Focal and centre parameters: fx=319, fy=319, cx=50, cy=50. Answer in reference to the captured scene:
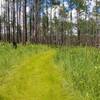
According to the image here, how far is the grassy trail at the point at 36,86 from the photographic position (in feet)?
34.0

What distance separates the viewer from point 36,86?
474 inches

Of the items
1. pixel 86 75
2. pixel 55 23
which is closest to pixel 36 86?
pixel 86 75

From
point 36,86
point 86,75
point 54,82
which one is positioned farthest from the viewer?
point 54,82

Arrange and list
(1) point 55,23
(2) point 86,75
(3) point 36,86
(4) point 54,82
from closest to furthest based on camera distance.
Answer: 1. (2) point 86,75
2. (3) point 36,86
3. (4) point 54,82
4. (1) point 55,23

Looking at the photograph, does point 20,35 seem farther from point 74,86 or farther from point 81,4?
point 74,86

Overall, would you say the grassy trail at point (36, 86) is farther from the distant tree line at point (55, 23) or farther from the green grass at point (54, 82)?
the distant tree line at point (55, 23)

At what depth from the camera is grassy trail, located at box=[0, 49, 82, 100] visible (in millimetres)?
10359

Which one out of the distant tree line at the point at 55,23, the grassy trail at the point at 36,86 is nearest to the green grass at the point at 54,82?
the grassy trail at the point at 36,86

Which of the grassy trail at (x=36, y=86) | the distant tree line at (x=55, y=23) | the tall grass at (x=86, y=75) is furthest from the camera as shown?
the distant tree line at (x=55, y=23)

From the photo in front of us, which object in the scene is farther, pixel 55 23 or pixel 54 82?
pixel 55 23

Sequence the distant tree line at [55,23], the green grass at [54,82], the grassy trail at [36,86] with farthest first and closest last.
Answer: the distant tree line at [55,23] → the grassy trail at [36,86] → the green grass at [54,82]

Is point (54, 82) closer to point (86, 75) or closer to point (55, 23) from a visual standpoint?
point (86, 75)

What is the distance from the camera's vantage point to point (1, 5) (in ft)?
297

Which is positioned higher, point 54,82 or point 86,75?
point 86,75
